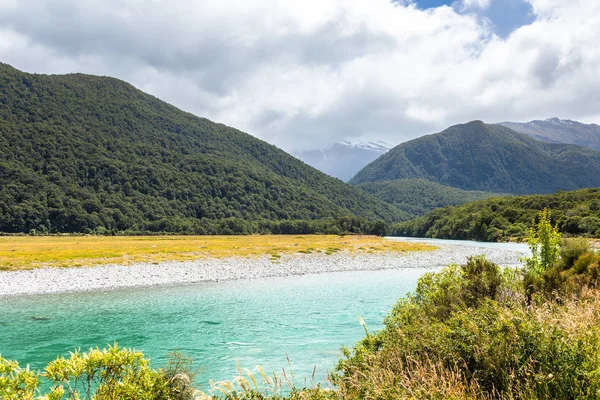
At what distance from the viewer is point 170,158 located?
18425 cm

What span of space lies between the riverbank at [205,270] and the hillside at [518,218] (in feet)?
113

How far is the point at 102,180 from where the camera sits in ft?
474

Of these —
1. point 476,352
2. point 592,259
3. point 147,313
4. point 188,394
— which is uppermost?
point 592,259

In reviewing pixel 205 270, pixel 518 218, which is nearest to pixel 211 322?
pixel 205 270

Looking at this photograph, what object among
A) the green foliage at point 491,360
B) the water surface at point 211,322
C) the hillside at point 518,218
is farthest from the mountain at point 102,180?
the green foliage at point 491,360

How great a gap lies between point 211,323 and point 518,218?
10738 centimetres

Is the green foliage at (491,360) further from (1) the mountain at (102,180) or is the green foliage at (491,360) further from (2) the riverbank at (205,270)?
(1) the mountain at (102,180)

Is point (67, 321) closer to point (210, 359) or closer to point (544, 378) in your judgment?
point (210, 359)

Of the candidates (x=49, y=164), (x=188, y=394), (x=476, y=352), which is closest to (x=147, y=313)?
(x=188, y=394)

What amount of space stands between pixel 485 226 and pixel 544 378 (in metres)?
110

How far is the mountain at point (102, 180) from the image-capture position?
117688 mm

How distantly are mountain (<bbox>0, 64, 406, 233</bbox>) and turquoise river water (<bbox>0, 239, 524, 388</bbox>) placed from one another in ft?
327

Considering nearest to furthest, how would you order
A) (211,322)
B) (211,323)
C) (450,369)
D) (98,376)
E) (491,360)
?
1. (98,376)
2. (491,360)
3. (450,369)
4. (211,323)
5. (211,322)

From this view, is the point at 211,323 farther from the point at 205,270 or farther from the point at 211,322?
the point at 205,270
